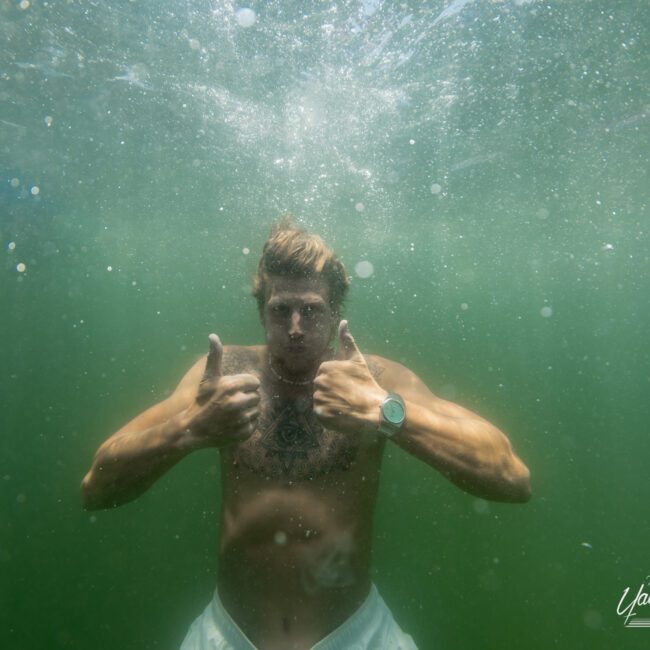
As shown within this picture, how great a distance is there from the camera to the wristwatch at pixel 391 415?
2.50m

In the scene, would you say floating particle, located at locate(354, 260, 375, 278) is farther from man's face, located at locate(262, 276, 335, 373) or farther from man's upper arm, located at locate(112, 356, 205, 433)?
man's upper arm, located at locate(112, 356, 205, 433)

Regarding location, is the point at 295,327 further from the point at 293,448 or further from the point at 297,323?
the point at 293,448

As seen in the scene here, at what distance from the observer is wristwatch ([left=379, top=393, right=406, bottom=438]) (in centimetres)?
250

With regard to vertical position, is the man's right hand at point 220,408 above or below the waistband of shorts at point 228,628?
above

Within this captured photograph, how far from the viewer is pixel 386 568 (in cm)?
1708

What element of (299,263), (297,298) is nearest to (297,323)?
A: (297,298)

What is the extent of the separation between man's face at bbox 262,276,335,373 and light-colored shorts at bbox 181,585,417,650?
1869mm

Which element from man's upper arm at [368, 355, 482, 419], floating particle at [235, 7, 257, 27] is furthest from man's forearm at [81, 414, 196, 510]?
floating particle at [235, 7, 257, 27]

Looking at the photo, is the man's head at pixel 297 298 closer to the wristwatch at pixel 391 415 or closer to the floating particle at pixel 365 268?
the wristwatch at pixel 391 415

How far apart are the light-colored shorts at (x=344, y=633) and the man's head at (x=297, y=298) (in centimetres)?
186

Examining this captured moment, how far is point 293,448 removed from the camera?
3.49 metres

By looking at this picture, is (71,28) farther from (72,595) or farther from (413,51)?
(72,595)

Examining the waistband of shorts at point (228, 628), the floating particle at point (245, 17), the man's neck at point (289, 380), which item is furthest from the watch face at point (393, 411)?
the floating particle at point (245, 17)

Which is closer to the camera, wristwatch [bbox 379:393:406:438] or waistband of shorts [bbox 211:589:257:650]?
wristwatch [bbox 379:393:406:438]
